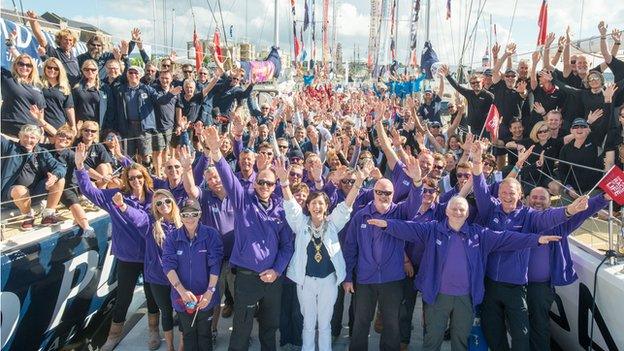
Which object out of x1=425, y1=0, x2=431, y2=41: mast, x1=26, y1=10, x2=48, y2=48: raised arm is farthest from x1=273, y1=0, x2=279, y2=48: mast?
x1=26, y1=10, x2=48, y2=48: raised arm

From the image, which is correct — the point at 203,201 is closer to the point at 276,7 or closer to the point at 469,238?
the point at 469,238

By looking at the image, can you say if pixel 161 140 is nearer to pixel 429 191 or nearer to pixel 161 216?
pixel 161 216

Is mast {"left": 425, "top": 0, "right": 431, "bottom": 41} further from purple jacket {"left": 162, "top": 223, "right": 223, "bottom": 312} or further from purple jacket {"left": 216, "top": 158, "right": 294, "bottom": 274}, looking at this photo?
purple jacket {"left": 162, "top": 223, "right": 223, "bottom": 312}

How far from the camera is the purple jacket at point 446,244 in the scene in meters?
3.76

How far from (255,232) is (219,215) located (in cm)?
65

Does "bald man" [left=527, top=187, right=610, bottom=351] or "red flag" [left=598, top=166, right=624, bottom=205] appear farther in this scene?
"bald man" [left=527, top=187, right=610, bottom=351]

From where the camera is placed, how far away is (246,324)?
13.4ft

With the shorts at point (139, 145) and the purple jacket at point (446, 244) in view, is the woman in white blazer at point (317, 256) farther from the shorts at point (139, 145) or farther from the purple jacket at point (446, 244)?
the shorts at point (139, 145)

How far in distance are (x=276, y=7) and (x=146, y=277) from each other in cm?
1459

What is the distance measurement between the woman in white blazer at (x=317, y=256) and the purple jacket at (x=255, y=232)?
4.7 inches

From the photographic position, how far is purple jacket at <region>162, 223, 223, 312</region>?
3.89 m

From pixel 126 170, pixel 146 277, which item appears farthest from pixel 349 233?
pixel 126 170

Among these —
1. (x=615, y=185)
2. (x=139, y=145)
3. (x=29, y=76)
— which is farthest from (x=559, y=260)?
A: (x=29, y=76)

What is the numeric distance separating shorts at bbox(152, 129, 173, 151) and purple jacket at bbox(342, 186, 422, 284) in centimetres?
364
